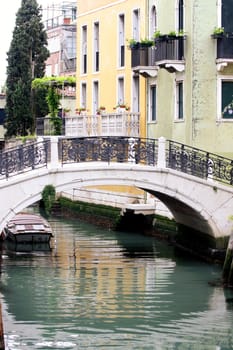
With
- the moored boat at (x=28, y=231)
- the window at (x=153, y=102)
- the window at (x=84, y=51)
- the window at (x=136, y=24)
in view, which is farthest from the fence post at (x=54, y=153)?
the window at (x=84, y=51)

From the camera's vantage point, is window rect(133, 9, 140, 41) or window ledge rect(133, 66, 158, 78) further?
window rect(133, 9, 140, 41)

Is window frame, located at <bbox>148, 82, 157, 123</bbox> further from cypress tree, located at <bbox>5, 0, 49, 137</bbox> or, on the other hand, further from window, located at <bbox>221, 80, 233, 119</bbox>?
cypress tree, located at <bbox>5, 0, 49, 137</bbox>

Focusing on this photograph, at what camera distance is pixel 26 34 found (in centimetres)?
5534

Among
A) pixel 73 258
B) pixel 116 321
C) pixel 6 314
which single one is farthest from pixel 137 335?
pixel 73 258

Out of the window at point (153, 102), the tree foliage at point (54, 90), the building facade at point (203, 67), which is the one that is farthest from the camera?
the tree foliage at point (54, 90)

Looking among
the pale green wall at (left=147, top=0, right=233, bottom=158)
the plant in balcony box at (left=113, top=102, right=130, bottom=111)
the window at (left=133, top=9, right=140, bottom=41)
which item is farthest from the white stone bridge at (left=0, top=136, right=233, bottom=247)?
the window at (left=133, top=9, right=140, bottom=41)

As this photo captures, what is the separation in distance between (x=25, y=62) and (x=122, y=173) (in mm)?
27063

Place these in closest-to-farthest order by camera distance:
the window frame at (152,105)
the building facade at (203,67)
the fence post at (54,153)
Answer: the fence post at (54,153) < the building facade at (203,67) < the window frame at (152,105)

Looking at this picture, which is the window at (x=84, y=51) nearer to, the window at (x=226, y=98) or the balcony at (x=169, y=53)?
the balcony at (x=169, y=53)

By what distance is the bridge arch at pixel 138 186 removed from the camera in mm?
28203

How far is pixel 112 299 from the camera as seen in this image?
2506 cm

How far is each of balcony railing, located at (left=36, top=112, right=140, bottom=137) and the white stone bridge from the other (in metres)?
7.08

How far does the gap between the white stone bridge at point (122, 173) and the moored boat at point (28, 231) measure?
4.23 m

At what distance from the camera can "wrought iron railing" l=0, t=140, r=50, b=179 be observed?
Answer: 28375 mm
